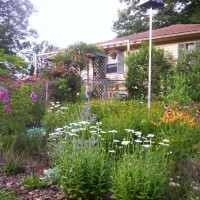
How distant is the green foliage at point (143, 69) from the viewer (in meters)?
12.3

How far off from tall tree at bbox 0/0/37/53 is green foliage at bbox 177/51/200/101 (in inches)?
792

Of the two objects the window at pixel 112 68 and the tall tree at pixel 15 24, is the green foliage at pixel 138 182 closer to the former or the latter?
the window at pixel 112 68

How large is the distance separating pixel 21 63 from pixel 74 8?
12458 millimetres

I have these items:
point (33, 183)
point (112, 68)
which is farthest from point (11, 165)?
point (112, 68)

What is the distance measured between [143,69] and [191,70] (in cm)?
201

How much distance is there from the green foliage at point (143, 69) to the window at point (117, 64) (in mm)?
4157

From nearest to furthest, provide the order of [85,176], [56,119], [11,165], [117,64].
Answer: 1. [85,176]
2. [11,165]
3. [56,119]
4. [117,64]

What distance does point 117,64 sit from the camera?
17531mm

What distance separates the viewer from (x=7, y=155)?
4.43 m

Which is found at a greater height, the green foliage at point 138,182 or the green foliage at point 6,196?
the green foliage at point 138,182

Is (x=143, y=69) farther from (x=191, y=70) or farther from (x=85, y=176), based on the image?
(x=85, y=176)

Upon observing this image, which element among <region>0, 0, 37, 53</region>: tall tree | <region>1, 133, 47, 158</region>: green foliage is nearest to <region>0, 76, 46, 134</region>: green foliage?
<region>1, 133, 47, 158</region>: green foliage

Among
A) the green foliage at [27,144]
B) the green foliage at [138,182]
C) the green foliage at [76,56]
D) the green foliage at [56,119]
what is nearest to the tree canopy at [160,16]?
the green foliage at [76,56]

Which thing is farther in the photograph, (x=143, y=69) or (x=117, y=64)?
(x=117, y=64)
